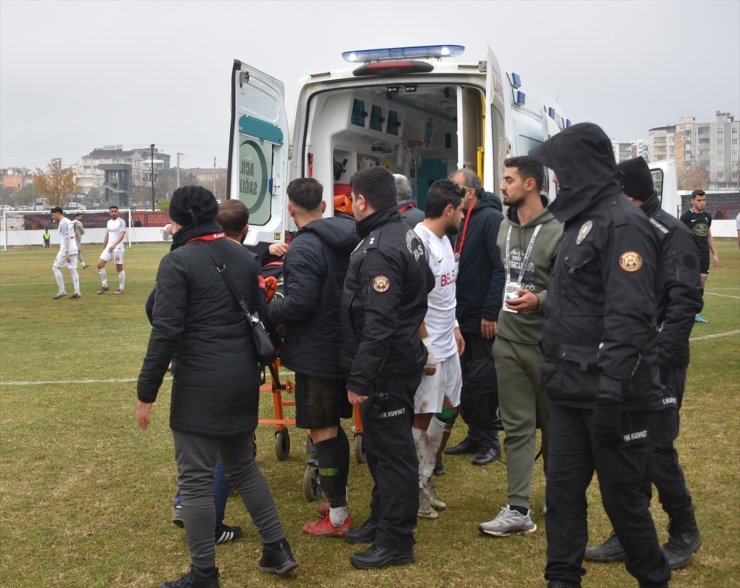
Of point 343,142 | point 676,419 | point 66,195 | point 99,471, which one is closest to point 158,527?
point 99,471

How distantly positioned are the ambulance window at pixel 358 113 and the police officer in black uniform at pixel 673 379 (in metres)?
4.31

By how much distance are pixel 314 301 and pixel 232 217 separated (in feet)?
2.49

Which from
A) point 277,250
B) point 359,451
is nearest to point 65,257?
point 359,451

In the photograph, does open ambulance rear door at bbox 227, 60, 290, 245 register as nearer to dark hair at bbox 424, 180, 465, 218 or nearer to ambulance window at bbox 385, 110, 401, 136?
ambulance window at bbox 385, 110, 401, 136

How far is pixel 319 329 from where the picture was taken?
189 inches

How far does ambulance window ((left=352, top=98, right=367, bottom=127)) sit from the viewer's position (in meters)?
8.34

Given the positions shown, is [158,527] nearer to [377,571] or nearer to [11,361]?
[377,571]

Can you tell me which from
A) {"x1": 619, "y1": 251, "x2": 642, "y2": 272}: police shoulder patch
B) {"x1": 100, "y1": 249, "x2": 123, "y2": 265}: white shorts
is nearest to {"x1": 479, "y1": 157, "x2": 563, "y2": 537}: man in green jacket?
{"x1": 619, "y1": 251, "x2": 642, "y2": 272}: police shoulder patch

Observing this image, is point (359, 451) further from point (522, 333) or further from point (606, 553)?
point (606, 553)

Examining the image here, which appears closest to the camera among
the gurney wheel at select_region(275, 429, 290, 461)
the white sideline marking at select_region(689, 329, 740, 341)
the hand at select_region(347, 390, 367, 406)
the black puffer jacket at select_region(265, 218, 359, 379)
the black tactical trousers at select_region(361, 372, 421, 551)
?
the hand at select_region(347, 390, 367, 406)

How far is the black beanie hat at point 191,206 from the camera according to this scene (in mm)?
4145

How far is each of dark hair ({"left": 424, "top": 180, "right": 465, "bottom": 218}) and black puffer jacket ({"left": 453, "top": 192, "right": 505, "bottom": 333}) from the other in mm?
792

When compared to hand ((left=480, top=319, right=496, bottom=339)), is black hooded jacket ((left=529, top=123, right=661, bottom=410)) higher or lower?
higher

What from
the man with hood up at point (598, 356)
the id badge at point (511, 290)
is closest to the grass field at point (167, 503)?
the man with hood up at point (598, 356)
